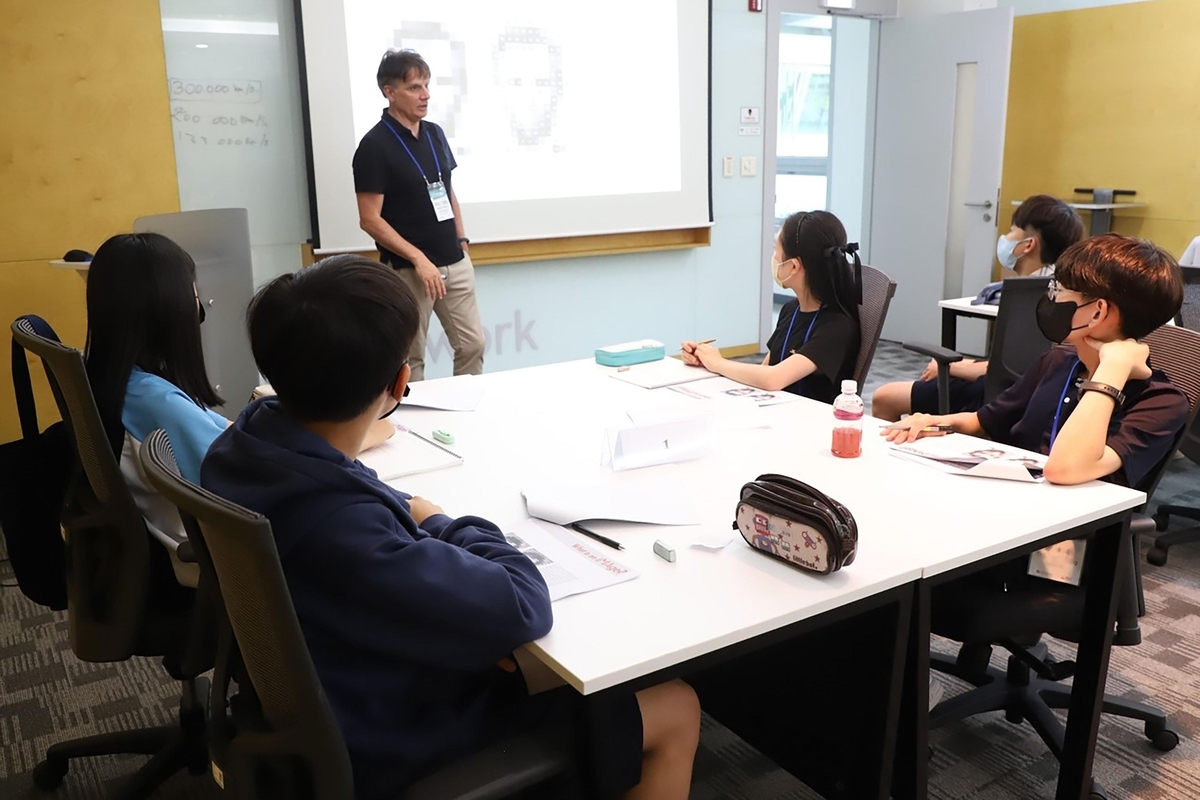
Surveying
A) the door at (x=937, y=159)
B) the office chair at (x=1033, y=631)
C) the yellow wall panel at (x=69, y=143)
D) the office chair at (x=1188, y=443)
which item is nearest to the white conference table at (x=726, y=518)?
the office chair at (x=1033, y=631)

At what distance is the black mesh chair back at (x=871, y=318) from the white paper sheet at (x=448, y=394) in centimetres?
102

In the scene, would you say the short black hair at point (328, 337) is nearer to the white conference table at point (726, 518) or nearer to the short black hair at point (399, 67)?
the white conference table at point (726, 518)

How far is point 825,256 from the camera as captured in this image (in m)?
2.52

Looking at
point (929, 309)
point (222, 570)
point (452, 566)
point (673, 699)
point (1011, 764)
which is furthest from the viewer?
point (929, 309)

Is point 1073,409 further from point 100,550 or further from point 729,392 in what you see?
point 100,550

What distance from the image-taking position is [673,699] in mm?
1373

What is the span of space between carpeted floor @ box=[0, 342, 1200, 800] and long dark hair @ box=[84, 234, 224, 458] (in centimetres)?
85

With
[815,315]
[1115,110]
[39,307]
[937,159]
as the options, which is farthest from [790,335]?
[1115,110]

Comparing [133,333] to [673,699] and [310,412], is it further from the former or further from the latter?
[673,699]

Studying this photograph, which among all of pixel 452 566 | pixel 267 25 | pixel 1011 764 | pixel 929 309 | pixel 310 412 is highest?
pixel 267 25

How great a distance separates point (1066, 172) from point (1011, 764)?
4.45 metres

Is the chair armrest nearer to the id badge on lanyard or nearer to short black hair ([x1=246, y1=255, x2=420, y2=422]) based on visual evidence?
the id badge on lanyard

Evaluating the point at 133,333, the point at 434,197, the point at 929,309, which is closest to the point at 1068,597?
the point at 133,333

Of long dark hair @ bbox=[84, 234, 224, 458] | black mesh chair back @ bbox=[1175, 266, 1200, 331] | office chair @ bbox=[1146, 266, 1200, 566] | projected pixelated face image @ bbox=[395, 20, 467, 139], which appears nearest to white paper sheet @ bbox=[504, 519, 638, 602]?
long dark hair @ bbox=[84, 234, 224, 458]
